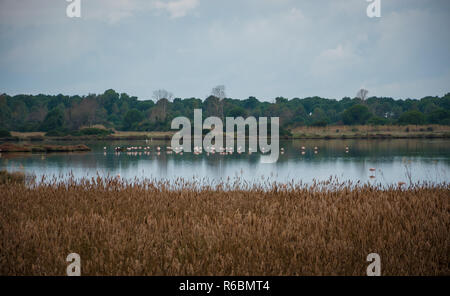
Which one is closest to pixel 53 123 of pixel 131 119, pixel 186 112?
pixel 131 119

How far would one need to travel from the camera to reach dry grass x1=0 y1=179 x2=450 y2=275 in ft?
13.3

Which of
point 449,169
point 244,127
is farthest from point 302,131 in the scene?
point 449,169

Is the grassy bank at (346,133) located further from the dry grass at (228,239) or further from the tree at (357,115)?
the dry grass at (228,239)

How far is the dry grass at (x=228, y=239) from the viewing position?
404cm

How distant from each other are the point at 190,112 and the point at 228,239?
8371 cm

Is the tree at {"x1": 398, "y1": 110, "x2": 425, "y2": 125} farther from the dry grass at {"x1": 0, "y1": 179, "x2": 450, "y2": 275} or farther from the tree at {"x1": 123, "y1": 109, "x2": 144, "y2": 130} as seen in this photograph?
the dry grass at {"x1": 0, "y1": 179, "x2": 450, "y2": 275}

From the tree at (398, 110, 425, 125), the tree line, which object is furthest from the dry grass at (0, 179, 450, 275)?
the tree at (398, 110, 425, 125)

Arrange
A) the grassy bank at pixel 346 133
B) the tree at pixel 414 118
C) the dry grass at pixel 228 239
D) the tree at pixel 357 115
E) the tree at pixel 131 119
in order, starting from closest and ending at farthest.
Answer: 1. the dry grass at pixel 228 239
2. the grassy bank at pixel 346 133
3. the tree at pixel 414 118
4. the tree at pixel 357 115
5. the tree at pixel 131 119

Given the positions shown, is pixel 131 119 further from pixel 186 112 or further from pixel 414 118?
pixel 414 118

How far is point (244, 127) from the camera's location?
205ft

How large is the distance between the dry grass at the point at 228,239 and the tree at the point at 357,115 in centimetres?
6426

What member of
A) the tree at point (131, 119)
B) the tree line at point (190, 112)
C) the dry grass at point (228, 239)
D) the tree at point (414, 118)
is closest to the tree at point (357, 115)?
the tree line at point (190, 112)

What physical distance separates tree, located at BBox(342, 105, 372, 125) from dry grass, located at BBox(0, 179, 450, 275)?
64.3 m

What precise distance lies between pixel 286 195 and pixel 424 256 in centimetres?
384
